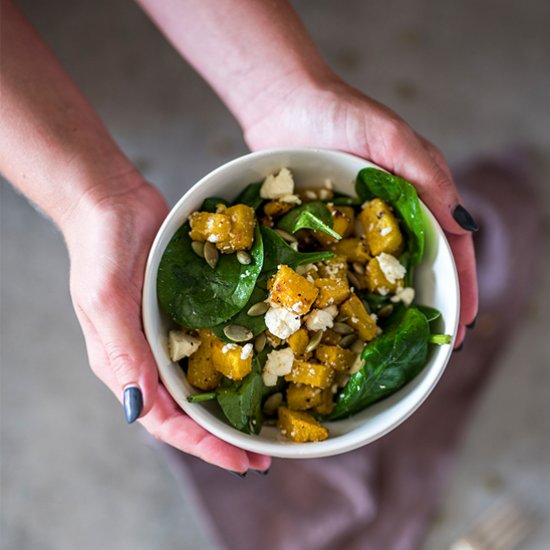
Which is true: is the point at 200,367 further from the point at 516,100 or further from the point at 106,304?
the point at 516,100

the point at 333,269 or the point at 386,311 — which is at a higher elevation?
the point at 333,269

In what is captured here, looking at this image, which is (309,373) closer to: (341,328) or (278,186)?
(341,328)

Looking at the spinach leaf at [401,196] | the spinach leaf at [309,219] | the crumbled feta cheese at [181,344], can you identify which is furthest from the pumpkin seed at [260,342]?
the spinach leaf at [401,196]

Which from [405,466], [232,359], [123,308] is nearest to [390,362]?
[232,359]

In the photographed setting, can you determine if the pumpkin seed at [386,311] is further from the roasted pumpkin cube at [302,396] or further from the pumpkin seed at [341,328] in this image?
the roasted pumpkin cube at [302,396]

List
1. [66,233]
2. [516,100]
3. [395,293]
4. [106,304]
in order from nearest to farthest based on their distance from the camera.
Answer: [106,304] < [395,293] < [66,233] < [516,100]

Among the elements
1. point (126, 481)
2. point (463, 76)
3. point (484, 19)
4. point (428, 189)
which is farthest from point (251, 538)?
point (484, 19)
